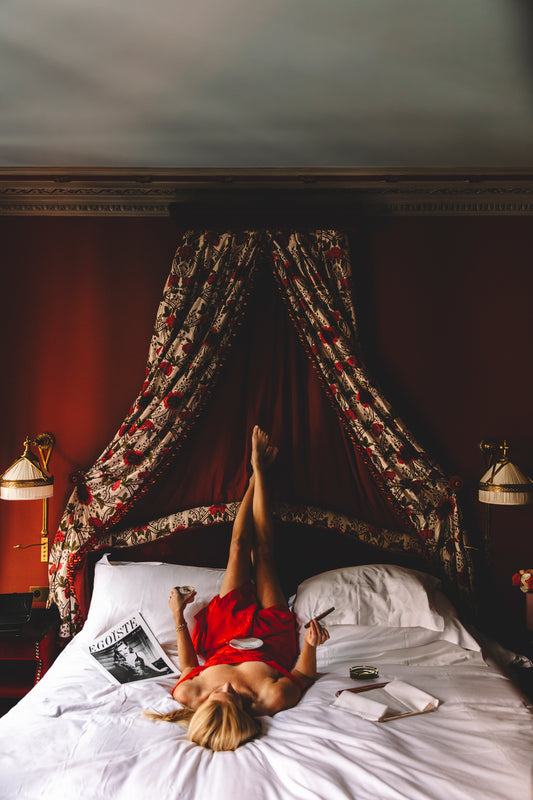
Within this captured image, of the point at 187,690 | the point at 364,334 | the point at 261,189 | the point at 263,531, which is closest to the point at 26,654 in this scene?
the point at 187,690

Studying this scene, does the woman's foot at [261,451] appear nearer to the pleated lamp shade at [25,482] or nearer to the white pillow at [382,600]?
the white pillow at [382,600]

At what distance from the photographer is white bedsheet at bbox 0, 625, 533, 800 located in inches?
64.4

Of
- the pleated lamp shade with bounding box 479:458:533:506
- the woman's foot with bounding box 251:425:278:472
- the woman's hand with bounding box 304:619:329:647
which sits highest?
→ the woman's foot with bounding box 251:425:278:472

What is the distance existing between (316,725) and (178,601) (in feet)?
2.95

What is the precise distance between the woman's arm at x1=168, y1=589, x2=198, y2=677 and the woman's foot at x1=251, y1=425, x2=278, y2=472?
0.75 metres

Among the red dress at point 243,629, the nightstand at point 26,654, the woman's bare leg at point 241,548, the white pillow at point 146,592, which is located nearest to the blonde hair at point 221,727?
the red dress at point 243,629

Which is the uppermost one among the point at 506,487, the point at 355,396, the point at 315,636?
the point at 355,396

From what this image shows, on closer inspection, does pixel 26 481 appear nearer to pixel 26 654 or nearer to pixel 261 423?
pixel 26 654

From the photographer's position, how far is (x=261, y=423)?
3289 mm

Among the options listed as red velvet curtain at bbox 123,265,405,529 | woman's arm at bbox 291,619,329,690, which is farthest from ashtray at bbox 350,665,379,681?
red velvet curtain at bbox 123,265,405,529

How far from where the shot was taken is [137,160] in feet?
10.1

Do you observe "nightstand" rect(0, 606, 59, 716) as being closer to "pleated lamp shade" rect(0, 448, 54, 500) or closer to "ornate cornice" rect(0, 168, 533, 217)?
"pleated lamp shade" rect(0, 448, 54, 500)

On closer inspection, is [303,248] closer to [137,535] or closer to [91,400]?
[91,400]

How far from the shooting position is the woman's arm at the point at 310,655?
2377mm
